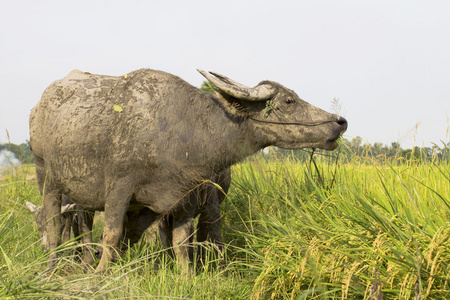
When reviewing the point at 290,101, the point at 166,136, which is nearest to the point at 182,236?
the point at 166,136

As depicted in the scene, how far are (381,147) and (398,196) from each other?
203cm

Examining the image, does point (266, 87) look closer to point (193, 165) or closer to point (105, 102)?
point (193, 165)

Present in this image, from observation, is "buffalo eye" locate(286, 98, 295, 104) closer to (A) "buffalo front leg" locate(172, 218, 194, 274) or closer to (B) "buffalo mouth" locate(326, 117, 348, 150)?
(B) "buffalo mouth" locate(326, 117, 348, 150)

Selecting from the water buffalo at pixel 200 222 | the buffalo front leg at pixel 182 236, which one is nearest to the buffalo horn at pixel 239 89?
the water buffalo at pixel 200 222

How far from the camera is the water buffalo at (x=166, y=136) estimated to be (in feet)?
14.6

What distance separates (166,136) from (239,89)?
2.70ft

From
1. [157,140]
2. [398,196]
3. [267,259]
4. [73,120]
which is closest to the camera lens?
[267,259]

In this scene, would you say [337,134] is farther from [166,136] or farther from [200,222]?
[200,222]

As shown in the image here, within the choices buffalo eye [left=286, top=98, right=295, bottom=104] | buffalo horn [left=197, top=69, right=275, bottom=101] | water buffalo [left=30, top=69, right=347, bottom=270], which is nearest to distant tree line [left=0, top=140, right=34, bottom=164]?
water buffalo [left=30, top=69, right=347, bottom=270]

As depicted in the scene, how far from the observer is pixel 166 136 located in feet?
14.6

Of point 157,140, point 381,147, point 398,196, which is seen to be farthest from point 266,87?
point 381,147

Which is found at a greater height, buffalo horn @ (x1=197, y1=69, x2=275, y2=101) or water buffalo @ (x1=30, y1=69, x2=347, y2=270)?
buffalo horn @ (x1=197, y1=69, x2=275, y2=101)

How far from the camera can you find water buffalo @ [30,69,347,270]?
14.6 ft

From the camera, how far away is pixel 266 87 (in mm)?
4555
